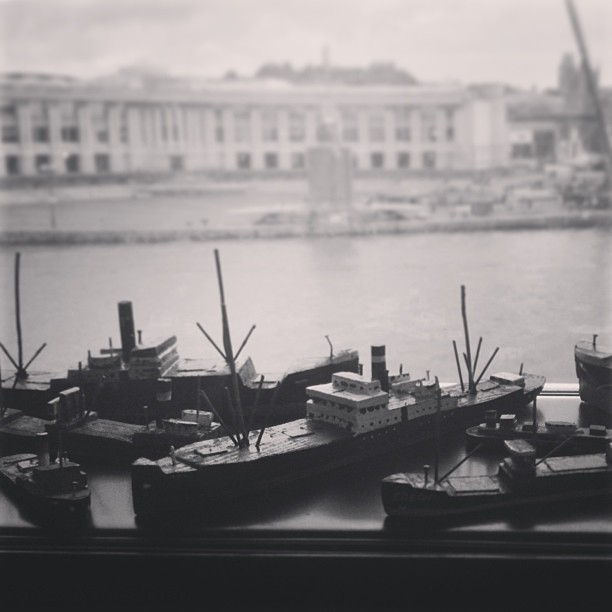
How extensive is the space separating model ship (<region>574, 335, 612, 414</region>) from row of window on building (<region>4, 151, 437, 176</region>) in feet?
3.08

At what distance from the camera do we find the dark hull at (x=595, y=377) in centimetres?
168

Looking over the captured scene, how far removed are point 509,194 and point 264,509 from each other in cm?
144

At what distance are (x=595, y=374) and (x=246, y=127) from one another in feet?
4.18

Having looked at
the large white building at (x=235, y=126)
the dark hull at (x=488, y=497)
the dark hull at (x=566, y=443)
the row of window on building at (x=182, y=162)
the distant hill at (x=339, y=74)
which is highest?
the distant hill at (x=339, y=74)

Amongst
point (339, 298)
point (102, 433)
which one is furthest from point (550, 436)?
point (102, 433)

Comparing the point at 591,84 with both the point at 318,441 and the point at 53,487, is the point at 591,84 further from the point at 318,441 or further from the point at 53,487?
the point at 53,487

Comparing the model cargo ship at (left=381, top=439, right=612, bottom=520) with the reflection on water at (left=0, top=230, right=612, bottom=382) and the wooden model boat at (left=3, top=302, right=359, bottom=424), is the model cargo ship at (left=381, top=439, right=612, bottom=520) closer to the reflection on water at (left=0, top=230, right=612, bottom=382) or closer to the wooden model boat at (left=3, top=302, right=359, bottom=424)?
the wooden model boat at (left=3, top=302, right=359, bottom=424)

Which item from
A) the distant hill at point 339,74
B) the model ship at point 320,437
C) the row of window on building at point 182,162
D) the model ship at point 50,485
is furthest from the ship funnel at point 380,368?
the row of window on building at point 182,162

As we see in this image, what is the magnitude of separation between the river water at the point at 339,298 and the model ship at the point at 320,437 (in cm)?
32

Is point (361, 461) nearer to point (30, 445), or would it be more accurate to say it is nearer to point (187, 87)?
point (30, 445)

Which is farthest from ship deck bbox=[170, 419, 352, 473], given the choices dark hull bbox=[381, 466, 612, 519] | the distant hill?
the distant hill

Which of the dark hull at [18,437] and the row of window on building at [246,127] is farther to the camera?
the row of window on building at [246,127]

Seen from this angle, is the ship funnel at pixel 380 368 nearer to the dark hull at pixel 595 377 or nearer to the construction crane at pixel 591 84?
the dark hull at pixel 595 377

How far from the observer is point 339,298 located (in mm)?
2100
